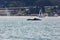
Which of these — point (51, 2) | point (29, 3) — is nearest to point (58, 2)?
point (51, 2)

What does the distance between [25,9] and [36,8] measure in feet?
12.4

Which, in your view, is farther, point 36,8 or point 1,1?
point 1,1

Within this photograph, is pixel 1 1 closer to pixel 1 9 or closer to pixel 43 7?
pixel 1 9

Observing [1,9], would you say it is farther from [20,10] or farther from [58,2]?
[58,2]

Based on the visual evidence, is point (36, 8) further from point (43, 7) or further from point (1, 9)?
point (1, 9)

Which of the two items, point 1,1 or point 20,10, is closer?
point 20,10

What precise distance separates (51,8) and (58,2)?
407 cm

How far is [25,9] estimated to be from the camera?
12238 cm

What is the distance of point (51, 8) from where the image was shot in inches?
4865

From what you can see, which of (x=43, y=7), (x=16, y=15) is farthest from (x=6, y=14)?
(x=43, y=7)

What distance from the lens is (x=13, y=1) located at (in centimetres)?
12356

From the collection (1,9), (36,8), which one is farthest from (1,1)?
(36,8)

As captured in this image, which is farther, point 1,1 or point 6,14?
point 1,1

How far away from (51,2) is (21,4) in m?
10.5
